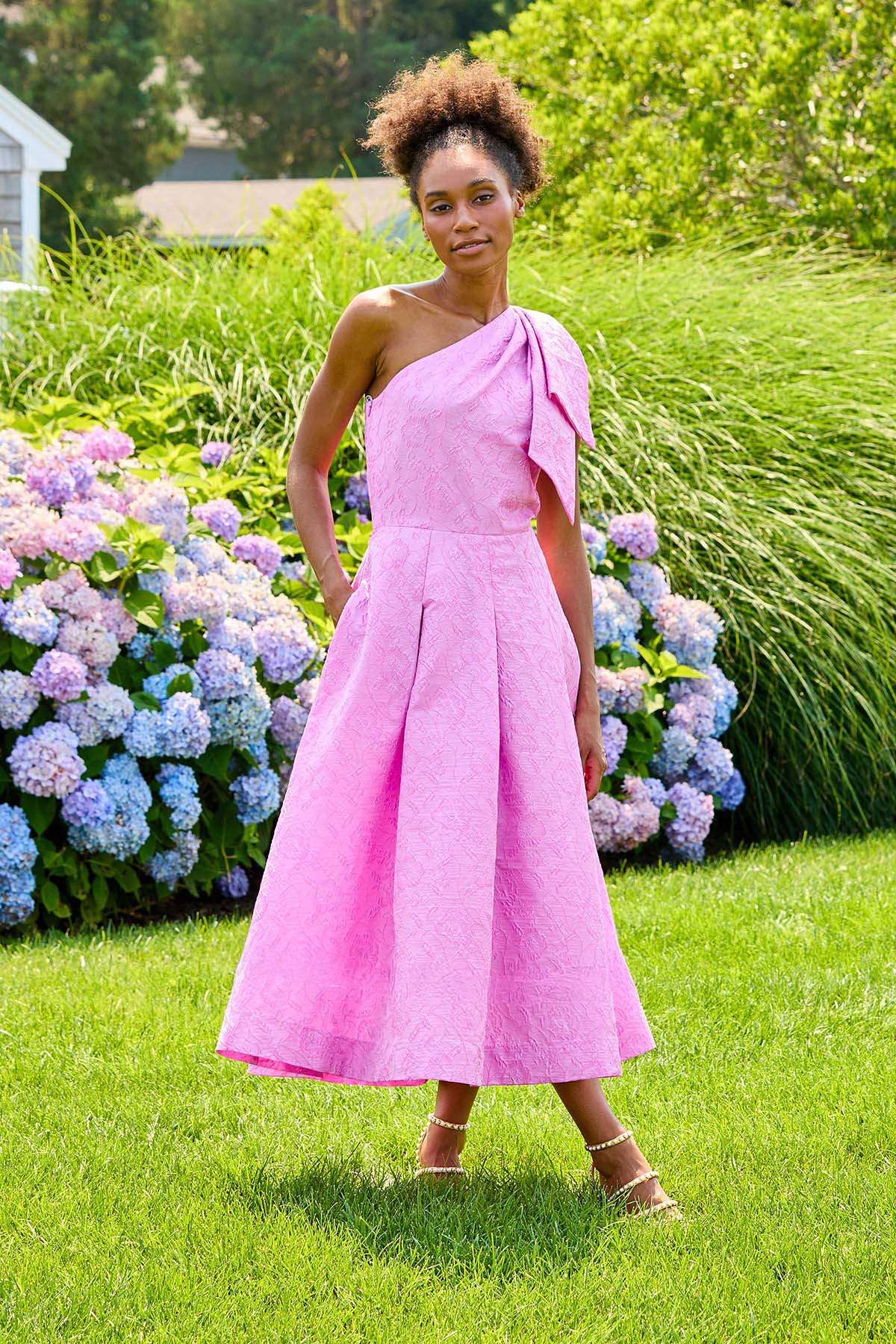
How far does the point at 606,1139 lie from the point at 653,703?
2637 millimetres

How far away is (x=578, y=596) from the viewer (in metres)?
2.68

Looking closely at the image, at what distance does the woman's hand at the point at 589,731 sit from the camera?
2629mm

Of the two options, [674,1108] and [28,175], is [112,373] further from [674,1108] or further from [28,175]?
[28,175]

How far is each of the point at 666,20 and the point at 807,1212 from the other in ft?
27.2

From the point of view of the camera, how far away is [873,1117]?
2.78m

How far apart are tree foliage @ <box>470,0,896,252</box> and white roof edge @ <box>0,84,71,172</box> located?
4.17m

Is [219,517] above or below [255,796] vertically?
above

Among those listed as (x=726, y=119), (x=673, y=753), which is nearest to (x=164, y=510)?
(x=673, y=753)

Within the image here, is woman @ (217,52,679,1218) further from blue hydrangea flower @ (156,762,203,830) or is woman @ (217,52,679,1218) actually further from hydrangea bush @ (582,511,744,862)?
hydrangea bush @ (582,511,744,862)

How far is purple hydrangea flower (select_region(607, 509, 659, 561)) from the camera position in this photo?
502cm

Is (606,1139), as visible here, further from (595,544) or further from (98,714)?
(595,544)

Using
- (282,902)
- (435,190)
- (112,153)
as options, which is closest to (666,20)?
(435,190)

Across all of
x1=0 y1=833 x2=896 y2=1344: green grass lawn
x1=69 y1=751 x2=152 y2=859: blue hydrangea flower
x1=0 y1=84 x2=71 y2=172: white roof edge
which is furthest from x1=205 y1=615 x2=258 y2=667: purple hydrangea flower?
x1=0 y1=84 x2=71 y2=172: white roof edge

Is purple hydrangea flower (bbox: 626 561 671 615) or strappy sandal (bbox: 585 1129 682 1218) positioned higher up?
purple hydrangea flower (bbox: 626 561 671 615)
